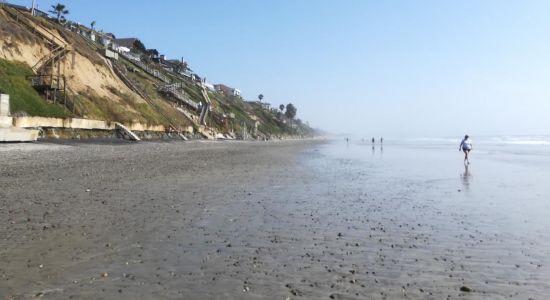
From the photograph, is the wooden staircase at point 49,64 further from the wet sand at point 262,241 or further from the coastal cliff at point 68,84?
the wet sand at point 262,241

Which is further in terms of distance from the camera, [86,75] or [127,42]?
[127,42]

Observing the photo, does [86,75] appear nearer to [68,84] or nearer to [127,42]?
[68,84]

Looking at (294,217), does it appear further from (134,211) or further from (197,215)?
(134,211)

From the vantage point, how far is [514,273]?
7.23 metres

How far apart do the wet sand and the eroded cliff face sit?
3810 centimetres

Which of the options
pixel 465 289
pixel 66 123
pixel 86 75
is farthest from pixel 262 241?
pixel 86 75

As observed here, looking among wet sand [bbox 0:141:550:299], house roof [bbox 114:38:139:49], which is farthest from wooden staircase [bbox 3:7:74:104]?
house roof [bbox 114:38:139:49]

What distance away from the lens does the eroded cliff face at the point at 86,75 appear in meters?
50.1

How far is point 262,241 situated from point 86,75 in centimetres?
5845

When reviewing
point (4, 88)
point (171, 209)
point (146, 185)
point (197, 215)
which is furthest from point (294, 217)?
point (4, 88)

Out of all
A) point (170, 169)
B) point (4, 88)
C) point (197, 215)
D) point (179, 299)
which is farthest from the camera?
point (4, 88)

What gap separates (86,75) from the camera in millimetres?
59875

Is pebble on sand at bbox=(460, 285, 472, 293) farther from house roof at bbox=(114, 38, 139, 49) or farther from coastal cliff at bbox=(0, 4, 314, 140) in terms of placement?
house roof at bbox=(114, 38, 139, 49)

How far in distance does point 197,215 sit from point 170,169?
41.8 feet
